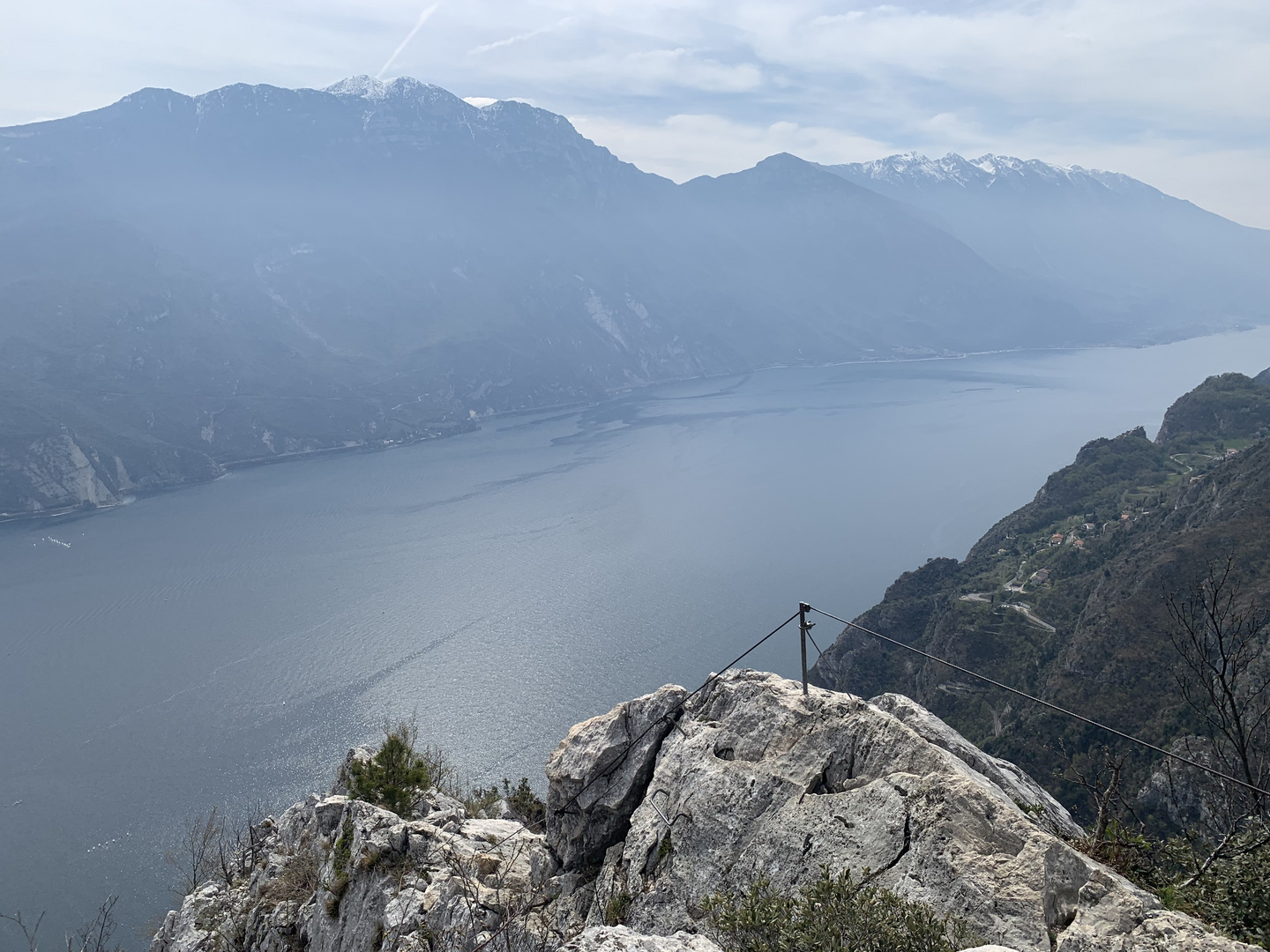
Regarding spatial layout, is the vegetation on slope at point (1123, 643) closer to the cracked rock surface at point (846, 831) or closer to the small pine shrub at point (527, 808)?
the cracked rock surface at point (846, 831)

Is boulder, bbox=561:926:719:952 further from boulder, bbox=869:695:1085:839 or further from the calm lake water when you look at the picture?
the calm lake water

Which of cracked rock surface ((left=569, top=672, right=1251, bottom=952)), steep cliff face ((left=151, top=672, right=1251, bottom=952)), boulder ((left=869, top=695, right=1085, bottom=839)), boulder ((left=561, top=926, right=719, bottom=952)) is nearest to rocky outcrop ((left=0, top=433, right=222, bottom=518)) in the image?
steep cliff face ((left=151, top=672, right=1251, bottom=952))

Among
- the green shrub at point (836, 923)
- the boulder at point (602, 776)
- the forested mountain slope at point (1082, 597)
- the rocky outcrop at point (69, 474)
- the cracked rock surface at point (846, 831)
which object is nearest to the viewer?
the cracked rock surface at point (846, 831)

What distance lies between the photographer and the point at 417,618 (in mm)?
63594

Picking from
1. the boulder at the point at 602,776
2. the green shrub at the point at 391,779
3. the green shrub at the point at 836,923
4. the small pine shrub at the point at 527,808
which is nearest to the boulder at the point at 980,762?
the green shrub at the point at 836,923

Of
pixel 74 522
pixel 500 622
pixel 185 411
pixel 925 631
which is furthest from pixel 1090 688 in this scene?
pixel 185 411

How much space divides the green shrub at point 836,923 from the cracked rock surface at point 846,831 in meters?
0.44

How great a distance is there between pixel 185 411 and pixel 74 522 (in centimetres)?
4097

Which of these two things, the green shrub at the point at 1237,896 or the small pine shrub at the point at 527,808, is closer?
the green shrub at the point at 1237,896

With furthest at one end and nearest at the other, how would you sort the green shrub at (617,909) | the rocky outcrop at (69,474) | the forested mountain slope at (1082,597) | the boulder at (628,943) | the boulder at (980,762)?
the rocky outcrop at (69,474) < the forested mountain slope at (1082,597) < the boulder at (980,762) < the green shrub at (617,909) < the boulder at (628,943)

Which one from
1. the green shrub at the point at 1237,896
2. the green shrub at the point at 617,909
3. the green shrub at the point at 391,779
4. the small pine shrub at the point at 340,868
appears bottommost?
the green shrub at the point at 391,779

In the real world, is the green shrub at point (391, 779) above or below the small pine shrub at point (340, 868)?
below

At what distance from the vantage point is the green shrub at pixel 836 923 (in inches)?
255

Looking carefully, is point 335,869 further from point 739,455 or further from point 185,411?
point 185,411
